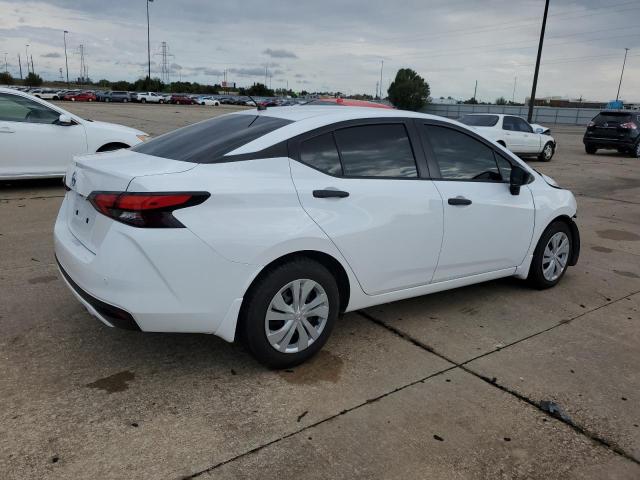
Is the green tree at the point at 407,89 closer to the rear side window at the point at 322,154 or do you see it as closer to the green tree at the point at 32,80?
the green tree at the point at 32,80

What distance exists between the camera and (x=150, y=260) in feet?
9.36

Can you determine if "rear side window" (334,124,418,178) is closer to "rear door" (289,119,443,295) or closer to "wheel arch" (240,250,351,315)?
"rear door" (289,119,443,295)

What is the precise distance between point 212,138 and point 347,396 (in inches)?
71.8

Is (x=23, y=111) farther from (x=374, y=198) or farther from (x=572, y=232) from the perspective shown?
(x=572, y=232)

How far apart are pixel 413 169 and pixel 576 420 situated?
188cm

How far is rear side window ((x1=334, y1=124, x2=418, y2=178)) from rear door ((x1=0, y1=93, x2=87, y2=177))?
642cm

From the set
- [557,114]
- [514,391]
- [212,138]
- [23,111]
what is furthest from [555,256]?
[557,114]

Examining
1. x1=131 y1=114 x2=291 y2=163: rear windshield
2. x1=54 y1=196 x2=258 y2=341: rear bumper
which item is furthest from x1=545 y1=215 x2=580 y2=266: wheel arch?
x1=54 y1=196 x2=258 y2=341: rear bumper

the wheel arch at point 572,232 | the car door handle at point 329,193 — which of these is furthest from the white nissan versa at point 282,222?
the wheel arch at point 572,232

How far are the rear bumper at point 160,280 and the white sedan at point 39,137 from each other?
623 centimetres

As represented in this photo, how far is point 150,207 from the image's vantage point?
285cm

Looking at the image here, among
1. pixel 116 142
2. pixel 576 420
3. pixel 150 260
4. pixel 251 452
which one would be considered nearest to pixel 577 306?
pixel 576 420

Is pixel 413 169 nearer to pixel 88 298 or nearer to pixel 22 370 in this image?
pixel 88 298

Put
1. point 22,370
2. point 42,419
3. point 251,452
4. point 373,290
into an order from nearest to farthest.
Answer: point 251,452 → point 42,419 → point 22,370 → point 373,290
